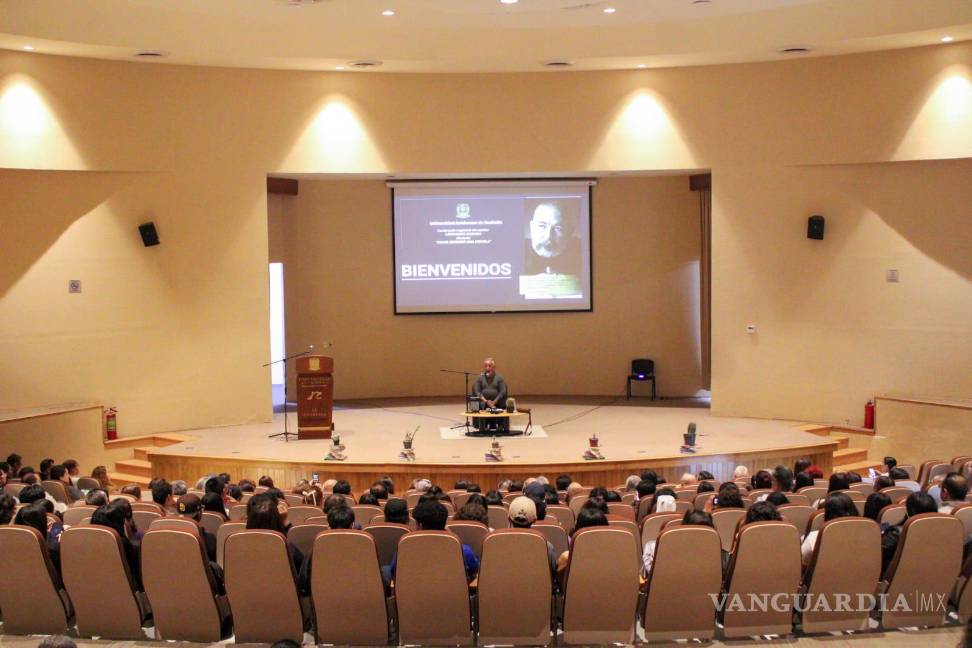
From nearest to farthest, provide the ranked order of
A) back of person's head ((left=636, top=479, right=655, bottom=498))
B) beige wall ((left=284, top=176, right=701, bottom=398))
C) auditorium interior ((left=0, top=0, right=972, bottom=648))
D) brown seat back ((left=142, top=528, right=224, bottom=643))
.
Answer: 1. brown seat back ((left=142, top=528, right=224, bottom=643))
2. back of person's head ((left=636, top=479, right=655, bottom=498))
3. auditorium interior ((left=0, top=0, right=972, bottom=648))
4. beige wall ((left=284, top=176, right=701, bottom=398))

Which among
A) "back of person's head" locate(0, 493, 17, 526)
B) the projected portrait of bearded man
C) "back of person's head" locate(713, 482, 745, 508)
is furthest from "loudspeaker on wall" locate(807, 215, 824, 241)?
"back of person's head" locate(0, 493, 17, 526)

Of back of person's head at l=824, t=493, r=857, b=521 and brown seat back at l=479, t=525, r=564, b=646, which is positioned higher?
back of person's head at l=824, t=493, r=857, b=521

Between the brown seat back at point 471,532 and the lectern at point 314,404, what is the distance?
659 centimetres

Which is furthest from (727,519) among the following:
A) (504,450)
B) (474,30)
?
(474,30)

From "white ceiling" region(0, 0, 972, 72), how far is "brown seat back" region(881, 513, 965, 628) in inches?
302

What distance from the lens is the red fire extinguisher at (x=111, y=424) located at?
12.4 meters

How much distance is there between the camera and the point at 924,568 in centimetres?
520

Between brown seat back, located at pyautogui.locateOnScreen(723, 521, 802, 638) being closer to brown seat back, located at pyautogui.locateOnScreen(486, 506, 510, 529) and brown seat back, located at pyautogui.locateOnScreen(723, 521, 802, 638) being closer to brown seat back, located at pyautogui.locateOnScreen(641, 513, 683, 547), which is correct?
brown seat back, located at pyautogui.locateOnScreen(641, 513, 683, 547)

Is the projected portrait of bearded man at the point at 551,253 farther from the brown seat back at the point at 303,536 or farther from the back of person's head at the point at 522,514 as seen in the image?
the brown seat back at the point at 303,536

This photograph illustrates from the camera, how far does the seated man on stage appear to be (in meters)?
12.2

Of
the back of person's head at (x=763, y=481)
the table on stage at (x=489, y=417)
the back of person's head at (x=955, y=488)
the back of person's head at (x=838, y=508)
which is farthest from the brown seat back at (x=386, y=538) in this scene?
the table on stage at (x=489, y=417)

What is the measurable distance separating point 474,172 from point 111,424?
5.50m

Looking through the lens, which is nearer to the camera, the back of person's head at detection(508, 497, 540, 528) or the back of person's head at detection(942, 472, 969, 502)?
the back of person's head at detection(508, 497, 540, 528)

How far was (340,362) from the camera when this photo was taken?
15406 mm
